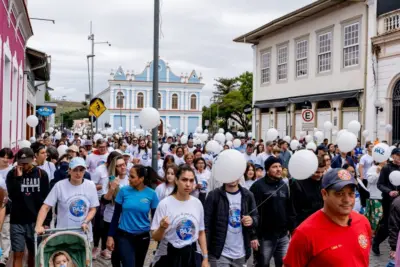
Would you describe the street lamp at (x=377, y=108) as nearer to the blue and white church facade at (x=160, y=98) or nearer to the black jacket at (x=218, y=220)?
the black jacket at (x=218, y=220)

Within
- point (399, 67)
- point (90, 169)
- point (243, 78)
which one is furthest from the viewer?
point (243, 78)

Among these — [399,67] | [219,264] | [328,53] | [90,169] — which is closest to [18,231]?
[219,264]

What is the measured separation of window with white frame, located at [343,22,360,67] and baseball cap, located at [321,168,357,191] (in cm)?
2131

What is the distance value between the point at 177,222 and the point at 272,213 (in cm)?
168

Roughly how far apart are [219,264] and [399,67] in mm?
17338

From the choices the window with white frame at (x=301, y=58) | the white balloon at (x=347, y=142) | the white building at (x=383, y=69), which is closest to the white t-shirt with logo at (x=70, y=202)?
the white balloon at (x=347, y=142)

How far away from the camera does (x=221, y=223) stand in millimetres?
5457

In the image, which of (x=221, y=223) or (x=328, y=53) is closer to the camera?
(x=221, y=223)

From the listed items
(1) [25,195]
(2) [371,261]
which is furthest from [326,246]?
(2) [371,261]

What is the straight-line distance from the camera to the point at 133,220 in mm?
5785

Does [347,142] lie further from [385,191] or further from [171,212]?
[171,212]

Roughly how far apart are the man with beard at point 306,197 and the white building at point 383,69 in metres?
15.5

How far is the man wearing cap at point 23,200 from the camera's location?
638cm

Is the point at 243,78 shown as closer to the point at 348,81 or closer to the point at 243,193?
the point at 348,81
